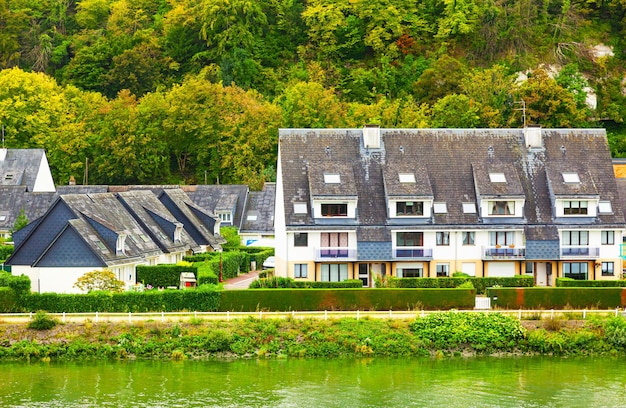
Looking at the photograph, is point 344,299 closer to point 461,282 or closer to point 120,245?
point 461,282

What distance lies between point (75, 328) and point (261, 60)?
68347 mm

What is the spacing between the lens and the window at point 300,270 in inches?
2511

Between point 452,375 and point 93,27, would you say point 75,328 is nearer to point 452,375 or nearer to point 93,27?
point 452,375

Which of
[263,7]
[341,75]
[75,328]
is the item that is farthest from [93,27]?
[75,328]

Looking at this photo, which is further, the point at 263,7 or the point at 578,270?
the point at 263,7

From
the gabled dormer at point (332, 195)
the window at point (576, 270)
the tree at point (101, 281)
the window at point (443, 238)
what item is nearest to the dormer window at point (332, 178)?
the gabled dormer at point (332, 195)

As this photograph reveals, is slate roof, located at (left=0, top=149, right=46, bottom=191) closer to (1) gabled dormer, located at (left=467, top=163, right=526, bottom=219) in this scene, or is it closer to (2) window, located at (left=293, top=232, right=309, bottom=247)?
(2) window, located at (left=293, top=232, right=309, bottom=247)

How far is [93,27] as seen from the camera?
130 m

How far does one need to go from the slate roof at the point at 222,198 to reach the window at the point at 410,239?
82.4 feet

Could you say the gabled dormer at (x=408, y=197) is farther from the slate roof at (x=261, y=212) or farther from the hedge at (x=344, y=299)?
the slate roof at (x=261, y=212)

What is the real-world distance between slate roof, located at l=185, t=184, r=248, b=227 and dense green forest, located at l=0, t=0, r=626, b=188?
8545mm

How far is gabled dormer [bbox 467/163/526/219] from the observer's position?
6406 cm

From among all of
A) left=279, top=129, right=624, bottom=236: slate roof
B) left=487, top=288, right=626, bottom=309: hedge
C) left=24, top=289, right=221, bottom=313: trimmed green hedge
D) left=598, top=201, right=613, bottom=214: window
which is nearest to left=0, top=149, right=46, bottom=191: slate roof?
left=279, top=129, right=624, bottom=236: slate roof

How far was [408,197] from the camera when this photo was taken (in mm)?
63375
